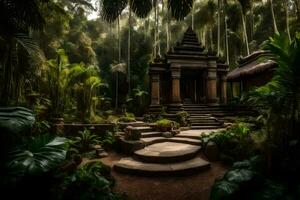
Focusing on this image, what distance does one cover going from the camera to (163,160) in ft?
19.6

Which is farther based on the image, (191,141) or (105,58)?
(105,58)

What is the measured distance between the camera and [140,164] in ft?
19.5

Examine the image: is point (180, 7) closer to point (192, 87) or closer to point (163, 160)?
point (163, 160)

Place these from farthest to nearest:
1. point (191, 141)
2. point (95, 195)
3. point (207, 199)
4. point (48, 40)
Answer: point (48, 40) → point (191, 141) → point (207, 199) → point (95, 195)

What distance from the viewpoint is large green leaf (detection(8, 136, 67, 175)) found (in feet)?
7.94

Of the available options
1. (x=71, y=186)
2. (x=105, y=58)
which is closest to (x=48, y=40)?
(x=105, y=58)

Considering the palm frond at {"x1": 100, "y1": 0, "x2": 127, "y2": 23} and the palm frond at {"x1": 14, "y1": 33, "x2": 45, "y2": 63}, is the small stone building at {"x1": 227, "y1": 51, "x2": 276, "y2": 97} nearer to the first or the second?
the palm frond at {"x1": 100, "y1": 0, "x2": 127, "y2": 23}

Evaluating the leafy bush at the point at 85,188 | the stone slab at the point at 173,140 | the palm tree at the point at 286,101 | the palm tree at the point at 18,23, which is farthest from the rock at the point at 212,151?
the palm tree at the point at 18,23

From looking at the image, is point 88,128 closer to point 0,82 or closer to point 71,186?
point 0,82

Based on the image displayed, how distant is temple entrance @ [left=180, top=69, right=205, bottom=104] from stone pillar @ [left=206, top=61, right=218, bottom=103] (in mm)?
2621

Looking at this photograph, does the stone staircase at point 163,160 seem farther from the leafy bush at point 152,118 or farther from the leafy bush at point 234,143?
the leafy bush at point 152,118

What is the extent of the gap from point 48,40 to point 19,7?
651 inches

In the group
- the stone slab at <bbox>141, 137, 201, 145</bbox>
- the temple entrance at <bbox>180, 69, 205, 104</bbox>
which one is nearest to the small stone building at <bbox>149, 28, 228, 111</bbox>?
the temple entrance at <bbox>180, 69, 205, 104</bbox>

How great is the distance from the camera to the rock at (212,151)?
6246mm
